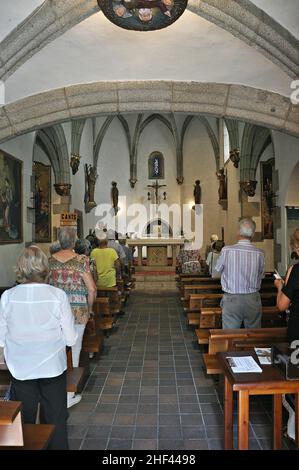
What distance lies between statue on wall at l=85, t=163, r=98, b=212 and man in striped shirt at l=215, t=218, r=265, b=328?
35.9 feet

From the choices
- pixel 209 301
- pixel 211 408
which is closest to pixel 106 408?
pixel 211 408

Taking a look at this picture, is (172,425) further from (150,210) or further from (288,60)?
(150,210)

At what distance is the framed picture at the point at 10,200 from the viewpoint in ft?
22.0

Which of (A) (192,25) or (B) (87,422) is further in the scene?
(A) (192,25)

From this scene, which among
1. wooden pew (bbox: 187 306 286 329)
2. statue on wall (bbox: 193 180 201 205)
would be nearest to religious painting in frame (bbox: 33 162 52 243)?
statue on wall (bbox: 193 180 201 205)

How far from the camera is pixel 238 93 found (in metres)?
4.95

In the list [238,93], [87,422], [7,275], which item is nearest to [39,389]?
[87,422]

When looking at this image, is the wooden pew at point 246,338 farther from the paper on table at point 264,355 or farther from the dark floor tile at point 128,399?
the dark floor tile at point 128,399

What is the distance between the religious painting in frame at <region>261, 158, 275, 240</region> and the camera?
978 centimetres

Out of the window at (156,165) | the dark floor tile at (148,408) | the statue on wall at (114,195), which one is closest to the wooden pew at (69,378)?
the dark floor tile at (148,408)

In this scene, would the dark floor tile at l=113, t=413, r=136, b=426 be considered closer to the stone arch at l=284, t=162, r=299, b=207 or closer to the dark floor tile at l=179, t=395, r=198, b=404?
the dark floor tile at l=179, t=395, r=198, b=404
